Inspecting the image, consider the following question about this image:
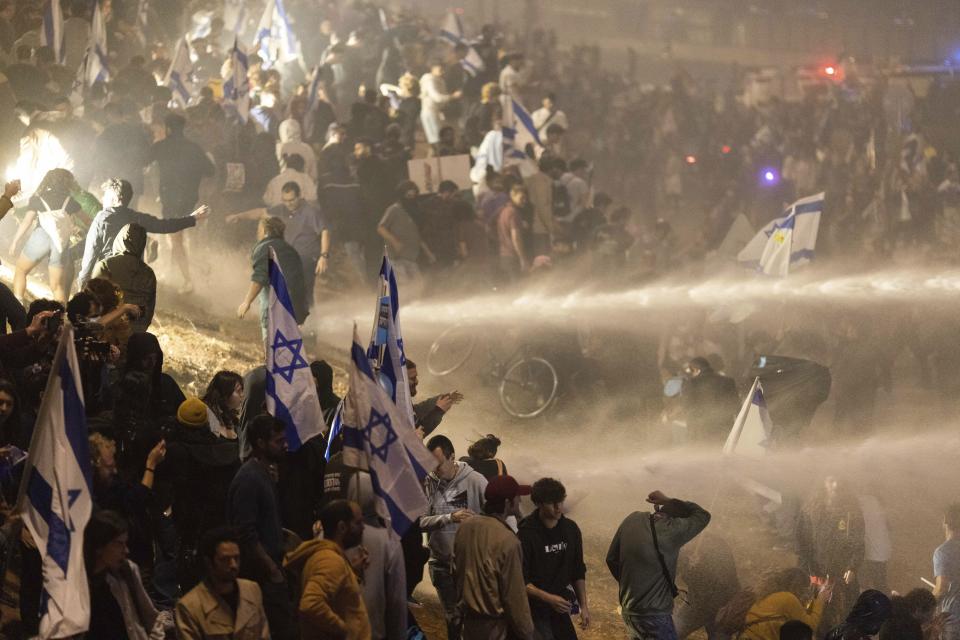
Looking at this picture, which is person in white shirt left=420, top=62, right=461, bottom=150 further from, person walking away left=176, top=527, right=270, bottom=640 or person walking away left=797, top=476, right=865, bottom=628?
person walking away left=176, top=527, right=270, bottom=640

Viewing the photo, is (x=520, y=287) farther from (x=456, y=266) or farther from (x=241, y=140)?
(x=241, y=140)

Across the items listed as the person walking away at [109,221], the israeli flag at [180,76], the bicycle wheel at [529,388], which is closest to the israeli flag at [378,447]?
the person walking away at [109,221]

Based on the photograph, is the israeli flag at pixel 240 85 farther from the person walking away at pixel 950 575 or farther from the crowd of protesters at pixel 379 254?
the person walking away at pixel 950 575

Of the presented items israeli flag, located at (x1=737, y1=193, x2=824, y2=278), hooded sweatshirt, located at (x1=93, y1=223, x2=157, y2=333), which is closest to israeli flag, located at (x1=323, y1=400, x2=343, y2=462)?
hooded sweatshirt, located at (x1=93, y1=223, x2=157, y2=333)

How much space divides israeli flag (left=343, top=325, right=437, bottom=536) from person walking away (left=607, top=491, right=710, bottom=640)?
2.08m

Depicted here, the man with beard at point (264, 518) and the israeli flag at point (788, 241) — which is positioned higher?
the man with beard at point (264, 518)

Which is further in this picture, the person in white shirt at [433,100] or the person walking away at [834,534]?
the person in white shirt at [433,100]

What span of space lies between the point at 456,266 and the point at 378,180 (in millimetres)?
1591

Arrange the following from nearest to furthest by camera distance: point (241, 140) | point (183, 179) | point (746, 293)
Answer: point (183, 179) < point (241, 140) < point (746, 293)

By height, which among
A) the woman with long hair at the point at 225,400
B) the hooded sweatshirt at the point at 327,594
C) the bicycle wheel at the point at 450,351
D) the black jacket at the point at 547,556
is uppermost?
the woman with long hair at the point at 225,400

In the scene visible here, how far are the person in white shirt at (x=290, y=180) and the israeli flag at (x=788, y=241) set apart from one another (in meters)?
6.46

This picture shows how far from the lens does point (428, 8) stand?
42.0m

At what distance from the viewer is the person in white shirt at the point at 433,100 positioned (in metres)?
24.0

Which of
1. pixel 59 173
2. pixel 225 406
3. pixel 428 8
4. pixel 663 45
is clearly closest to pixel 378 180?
pixel 59 173
